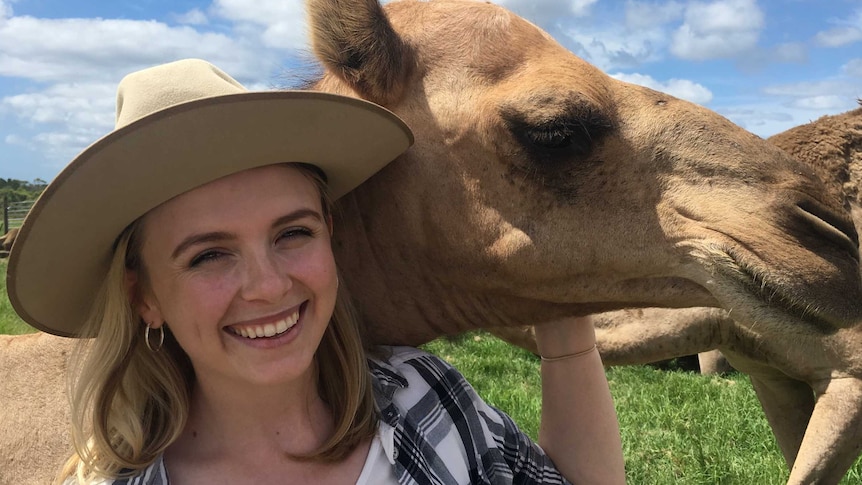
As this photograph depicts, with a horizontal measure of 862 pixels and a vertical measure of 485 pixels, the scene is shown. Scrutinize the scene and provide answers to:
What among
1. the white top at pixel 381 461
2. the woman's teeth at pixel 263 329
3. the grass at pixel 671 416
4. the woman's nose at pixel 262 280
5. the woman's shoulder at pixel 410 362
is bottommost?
the grass at pixel 671 416

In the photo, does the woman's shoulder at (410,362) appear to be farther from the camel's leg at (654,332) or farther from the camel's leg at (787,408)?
the camel's leg at (787,408)

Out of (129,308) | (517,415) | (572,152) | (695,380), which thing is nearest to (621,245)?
(572,152)

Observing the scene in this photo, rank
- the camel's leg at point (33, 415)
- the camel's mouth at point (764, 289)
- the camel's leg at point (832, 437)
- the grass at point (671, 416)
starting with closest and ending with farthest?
the camel's mouth at point (764, 289) → the camel's leg at point (33, 415) → the camel's leg at point (832, 437) → the grass at point (671, 416)

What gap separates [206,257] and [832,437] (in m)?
4.12

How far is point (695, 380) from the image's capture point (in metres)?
7.80

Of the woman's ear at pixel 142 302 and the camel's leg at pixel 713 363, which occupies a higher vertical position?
the woman's ear at pixel 142 302

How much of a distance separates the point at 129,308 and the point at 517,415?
4.88 m

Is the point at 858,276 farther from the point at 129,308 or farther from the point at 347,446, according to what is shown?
the point at 129,308

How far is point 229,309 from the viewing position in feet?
5.73

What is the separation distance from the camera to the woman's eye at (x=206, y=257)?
175cm

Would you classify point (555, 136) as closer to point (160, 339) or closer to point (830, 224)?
point (830, 224)

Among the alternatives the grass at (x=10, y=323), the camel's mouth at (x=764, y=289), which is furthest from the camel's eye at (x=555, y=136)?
the grass at (x=10, y=323)

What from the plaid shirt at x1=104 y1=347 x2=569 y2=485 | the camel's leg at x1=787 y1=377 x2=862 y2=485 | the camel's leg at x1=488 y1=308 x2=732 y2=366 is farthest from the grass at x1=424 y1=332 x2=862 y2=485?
the plaid shirt at x1=104 y1=347 x2=569 y2=485

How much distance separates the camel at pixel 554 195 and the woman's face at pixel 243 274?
56 centimetres
